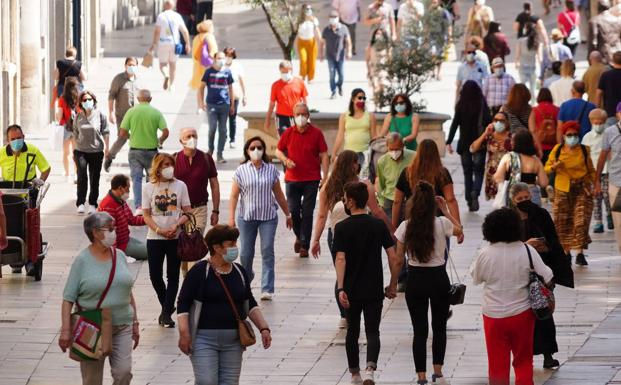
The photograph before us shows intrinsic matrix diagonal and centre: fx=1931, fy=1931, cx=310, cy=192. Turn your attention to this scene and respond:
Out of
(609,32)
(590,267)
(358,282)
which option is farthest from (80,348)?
(609,32)

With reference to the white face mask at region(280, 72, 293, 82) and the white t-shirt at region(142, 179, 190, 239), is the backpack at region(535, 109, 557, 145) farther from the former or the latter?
the white t-shirt at region(142, 179, 190, 239)

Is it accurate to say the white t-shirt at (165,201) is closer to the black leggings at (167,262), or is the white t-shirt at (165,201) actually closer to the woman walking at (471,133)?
the black leggings at (167,262)

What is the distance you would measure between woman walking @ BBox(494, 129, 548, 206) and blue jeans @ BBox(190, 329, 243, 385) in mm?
5846

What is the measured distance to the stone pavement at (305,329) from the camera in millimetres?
13242

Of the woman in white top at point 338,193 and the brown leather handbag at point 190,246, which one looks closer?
the woman in white top at point 338,193

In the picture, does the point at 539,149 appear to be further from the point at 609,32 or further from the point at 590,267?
the point at 609,32

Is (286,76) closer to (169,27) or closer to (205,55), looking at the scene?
(205,55)

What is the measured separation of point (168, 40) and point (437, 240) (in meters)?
22.0

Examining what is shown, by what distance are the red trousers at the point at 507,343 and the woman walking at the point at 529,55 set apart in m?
20.3

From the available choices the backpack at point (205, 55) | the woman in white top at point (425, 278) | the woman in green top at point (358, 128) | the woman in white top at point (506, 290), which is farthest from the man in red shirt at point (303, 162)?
the backpack at point (205, 55)

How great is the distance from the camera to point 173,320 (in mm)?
15352

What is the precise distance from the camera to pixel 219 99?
1016 inches

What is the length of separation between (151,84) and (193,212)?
19.4m

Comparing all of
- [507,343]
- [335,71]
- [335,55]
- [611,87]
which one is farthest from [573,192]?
[335,71]
